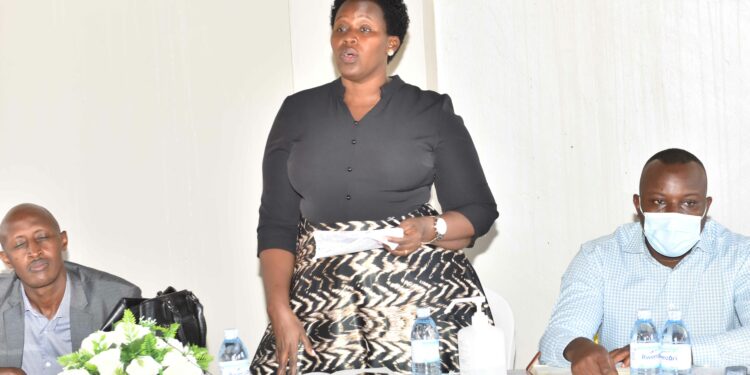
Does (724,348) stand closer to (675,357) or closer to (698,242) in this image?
(675,357)

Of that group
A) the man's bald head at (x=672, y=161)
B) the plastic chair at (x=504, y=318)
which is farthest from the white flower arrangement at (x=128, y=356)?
the man's bald head at (x=672, y=161)

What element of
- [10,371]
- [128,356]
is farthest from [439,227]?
[10,371]

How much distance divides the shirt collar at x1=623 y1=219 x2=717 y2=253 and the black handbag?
1.65 metres

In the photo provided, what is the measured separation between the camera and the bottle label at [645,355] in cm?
295

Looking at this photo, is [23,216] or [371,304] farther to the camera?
[23,216]

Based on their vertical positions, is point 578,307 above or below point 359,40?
below

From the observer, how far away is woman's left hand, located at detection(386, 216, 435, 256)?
12.3ft

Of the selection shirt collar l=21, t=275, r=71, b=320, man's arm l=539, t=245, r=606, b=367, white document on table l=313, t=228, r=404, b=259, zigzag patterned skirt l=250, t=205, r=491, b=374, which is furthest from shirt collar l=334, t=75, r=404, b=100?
shirt collar l=21, t=275, r=71, b=320

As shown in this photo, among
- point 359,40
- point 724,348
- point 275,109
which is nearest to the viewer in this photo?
point 724,348

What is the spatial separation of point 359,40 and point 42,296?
1703 mm

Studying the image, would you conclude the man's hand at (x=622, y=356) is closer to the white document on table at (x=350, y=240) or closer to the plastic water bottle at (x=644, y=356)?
the plastic water bottle at (x=644, y=356)

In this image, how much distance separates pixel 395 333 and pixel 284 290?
0.49 m

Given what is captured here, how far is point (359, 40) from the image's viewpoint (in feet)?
13.6

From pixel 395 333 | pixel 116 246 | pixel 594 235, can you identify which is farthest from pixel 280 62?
pixel 395 333
